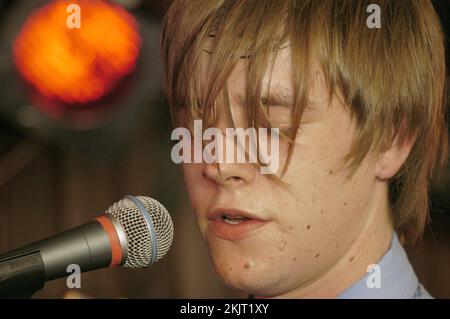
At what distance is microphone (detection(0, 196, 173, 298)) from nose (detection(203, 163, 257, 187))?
0.18 metres

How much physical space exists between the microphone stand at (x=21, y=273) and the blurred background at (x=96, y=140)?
2.44 feet

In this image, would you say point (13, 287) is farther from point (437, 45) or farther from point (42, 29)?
point (42, 29)

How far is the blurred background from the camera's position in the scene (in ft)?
5.32

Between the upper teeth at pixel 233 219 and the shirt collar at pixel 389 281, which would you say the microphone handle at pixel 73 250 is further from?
the shirt collar at pixel 389 281

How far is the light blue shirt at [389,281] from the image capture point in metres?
1.10

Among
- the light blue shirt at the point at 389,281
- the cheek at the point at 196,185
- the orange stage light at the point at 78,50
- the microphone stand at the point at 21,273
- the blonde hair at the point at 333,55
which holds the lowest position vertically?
the light blue shirt at the point at 389,281

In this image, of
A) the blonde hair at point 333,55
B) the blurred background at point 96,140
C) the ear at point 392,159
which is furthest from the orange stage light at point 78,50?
the ear at point 392,159

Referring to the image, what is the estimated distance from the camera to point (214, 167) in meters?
1.07

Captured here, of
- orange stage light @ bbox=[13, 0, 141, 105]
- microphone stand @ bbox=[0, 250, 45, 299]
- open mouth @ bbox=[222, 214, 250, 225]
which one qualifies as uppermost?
orange stage light @ bbox=[13, 0, 141, 105]

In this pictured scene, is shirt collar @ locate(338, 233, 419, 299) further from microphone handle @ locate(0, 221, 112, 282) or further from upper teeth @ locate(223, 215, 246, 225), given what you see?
microphone handle @ locate(0, 221, 112, 282)

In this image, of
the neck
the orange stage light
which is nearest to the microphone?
the neck

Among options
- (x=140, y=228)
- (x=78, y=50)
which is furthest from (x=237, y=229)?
(x=78, y=50)
